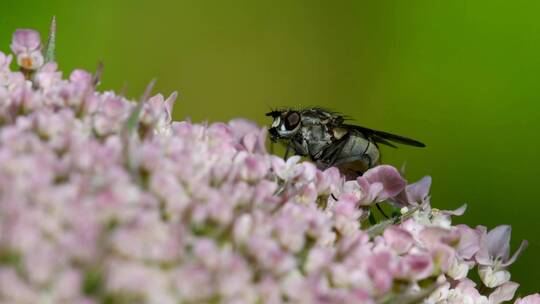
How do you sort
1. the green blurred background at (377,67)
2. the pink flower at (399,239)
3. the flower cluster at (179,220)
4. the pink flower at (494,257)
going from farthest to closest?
the green blurred background at (377,67)
the pink flower at (494,257)
the pink flower at (399,239)
the flower cluster at (179,220)

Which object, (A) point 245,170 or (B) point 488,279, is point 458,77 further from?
(A) point 245,170

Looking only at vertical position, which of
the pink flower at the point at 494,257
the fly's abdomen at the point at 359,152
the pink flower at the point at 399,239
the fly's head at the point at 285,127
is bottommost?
the pink flower at the point at 494,257

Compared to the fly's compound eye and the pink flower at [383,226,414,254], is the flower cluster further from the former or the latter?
the fly's compound eye

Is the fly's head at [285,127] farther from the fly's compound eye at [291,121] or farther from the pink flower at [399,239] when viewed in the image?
the pink flower at [399,239]

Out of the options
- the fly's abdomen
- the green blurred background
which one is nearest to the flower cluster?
the fly's abdomen

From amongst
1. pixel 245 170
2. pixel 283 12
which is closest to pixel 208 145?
pixel 245 170

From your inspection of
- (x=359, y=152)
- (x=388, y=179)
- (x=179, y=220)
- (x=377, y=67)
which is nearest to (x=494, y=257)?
(x=388, y=179)

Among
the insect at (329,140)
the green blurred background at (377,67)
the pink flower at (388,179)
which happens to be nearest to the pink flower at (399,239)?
the pink flower at (388,179)

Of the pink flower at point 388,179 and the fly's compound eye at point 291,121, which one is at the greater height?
the fly's compound eye at point 291,121
